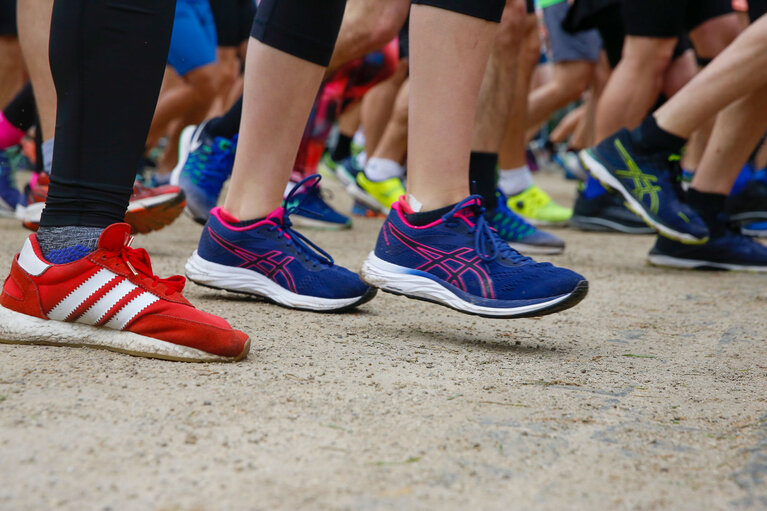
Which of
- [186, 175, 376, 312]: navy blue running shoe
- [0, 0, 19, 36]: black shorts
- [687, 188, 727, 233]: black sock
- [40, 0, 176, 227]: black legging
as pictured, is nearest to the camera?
[40, 0, 176, 227]: black legging

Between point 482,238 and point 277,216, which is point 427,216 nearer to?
point 482,238

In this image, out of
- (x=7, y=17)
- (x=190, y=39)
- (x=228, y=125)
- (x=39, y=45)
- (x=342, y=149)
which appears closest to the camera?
(x=39, y=45)

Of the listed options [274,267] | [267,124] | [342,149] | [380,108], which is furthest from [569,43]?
[274,267]

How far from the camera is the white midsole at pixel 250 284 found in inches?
68.8

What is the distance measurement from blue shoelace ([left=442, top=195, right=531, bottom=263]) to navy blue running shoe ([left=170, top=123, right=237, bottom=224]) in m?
1.27

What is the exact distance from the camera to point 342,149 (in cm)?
661

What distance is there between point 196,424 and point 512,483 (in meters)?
0.37

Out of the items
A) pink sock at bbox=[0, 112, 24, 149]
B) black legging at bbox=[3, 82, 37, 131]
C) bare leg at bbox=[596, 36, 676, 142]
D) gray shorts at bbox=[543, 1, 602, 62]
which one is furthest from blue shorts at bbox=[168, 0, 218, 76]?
gray shorts at bbox=[543, 1, 602, 62]

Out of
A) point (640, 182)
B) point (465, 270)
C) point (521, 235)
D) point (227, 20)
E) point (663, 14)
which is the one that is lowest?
point (521, 235)

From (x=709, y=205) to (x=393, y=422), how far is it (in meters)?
2.06

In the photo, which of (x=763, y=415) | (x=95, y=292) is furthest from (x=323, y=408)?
(x=763, y=415)

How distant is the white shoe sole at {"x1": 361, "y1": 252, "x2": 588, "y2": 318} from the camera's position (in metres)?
1.45

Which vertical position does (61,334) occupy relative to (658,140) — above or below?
below

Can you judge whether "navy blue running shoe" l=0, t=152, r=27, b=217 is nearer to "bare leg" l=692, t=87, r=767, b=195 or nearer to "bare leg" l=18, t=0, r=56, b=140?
"bare leg" l=18, t=0, r=56, b=140
